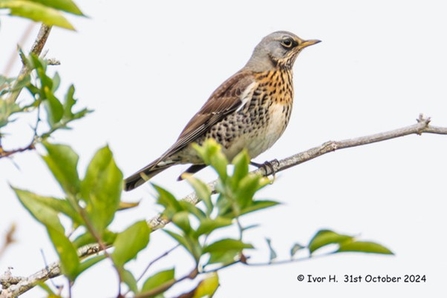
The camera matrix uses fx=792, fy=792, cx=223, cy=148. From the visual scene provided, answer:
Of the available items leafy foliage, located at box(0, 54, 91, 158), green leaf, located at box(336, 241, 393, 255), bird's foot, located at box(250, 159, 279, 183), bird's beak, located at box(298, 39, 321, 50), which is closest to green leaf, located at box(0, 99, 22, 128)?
leafy foliage, located at box(0, 54, 91, 158)

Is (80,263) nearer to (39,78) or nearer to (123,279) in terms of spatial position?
(123,279)

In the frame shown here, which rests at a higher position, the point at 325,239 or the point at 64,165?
the point at 64,165

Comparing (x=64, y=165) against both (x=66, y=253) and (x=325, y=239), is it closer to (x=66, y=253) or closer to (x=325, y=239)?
(x=66, y=253)

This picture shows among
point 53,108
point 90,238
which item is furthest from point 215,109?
point 90,238

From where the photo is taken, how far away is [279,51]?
25.7 ft

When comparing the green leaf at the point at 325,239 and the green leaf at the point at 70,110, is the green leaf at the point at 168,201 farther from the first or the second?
the green leaf at the point at 70,110

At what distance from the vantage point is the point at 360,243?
60.0 inches

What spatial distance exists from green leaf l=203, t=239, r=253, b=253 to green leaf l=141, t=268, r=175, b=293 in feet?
0.27

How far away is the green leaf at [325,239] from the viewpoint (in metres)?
1.55

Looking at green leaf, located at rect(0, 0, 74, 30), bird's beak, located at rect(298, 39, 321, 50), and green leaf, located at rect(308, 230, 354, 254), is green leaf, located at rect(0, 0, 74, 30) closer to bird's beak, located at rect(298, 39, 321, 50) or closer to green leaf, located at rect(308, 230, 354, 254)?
green leaf, located at rect(308, 230, 354, 254)

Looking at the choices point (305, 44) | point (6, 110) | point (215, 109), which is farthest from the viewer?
point (305, 44)

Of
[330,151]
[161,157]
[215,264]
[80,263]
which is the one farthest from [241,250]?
[161,157]

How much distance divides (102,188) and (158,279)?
21cm

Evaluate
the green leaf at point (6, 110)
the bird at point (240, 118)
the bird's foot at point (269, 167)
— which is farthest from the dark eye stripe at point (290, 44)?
the green leaf at point (6, 110)
